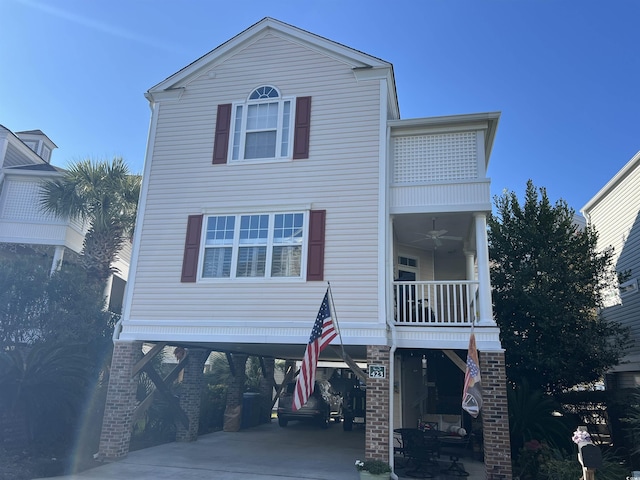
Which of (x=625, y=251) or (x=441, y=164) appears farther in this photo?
(x=625, y=251)

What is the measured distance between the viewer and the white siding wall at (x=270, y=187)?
10469mm

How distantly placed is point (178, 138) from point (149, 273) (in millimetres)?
3499

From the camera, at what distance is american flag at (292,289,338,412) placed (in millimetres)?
8240

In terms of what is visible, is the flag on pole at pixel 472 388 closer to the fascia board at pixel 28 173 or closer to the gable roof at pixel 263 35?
the gable roof at pixel 263 35

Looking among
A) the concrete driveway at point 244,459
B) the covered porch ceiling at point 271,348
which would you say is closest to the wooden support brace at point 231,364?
the covered porch ceiling at point 271,348

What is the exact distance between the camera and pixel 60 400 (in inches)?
439

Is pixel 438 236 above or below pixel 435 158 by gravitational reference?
below

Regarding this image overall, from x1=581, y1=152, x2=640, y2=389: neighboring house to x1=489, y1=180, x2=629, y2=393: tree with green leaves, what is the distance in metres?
1.58

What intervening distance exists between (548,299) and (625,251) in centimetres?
530

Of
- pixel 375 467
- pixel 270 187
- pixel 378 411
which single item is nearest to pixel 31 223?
pixel 270 187

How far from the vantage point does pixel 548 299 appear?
12.3 metres

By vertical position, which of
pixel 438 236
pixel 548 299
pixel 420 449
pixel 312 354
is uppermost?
pixel 438 236

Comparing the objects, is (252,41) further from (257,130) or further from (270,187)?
(270,187)

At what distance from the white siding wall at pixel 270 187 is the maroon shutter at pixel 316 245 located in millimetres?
140
